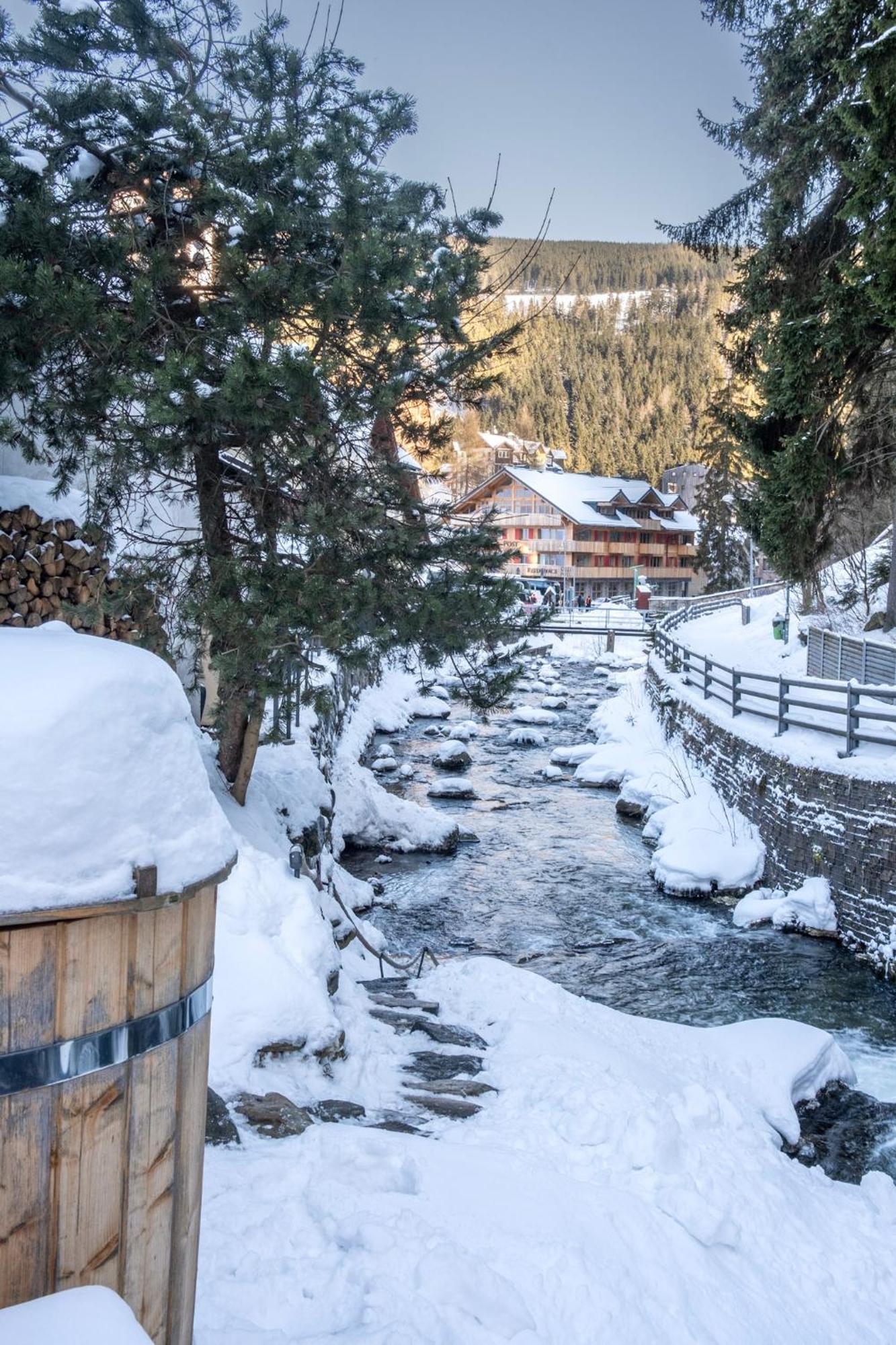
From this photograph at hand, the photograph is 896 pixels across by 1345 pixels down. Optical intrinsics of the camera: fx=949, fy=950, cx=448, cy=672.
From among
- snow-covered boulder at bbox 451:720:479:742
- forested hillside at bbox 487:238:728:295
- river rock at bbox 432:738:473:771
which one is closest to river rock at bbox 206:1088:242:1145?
river rock at bbox 432:738:473:771

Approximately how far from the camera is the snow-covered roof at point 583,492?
61156 millimetres

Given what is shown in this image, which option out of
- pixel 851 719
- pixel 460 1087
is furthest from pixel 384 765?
pixel 460 1087

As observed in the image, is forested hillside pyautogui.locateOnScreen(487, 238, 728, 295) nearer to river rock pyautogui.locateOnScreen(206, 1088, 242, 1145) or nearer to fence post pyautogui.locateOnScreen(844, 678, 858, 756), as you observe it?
fence post pyautogui.locateOnScreen(844, 678, 858, 756)

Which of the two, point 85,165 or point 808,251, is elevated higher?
point 808,251

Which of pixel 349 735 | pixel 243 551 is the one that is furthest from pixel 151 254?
pixel 349 735

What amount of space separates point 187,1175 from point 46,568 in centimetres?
681

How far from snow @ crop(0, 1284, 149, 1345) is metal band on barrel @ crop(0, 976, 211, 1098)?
359 millimetres

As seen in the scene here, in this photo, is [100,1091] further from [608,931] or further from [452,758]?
[452,758]

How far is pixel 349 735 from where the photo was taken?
21297 mm

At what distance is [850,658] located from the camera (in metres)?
15.6

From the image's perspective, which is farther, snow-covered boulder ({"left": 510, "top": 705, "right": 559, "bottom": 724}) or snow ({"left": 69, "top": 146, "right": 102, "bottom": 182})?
snow-covered boulder ({"left": 510, "top": 705, "right": 559, "bottom": 724})

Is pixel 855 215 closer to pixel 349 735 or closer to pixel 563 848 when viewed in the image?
pixel 563 848

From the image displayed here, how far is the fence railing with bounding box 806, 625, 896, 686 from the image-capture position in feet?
48.1

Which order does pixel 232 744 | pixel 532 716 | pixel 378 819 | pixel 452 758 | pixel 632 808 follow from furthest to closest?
pixel 532 716, pixel 452 758, pixel 632 808, pixel 378 819, pixel 232 744
